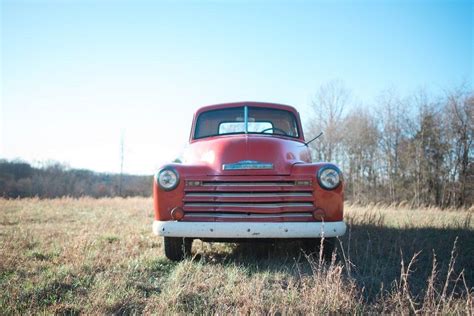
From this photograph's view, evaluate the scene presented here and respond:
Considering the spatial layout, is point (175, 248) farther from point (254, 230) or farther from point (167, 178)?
point (254, 230)

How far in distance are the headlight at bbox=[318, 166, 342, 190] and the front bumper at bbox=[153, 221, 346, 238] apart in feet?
1.41

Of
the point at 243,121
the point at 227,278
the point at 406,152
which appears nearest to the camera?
the point at 227,278

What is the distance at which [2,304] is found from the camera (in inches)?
96.0

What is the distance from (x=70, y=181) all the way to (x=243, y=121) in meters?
33.1

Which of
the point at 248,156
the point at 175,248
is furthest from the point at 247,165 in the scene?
the point at 175,248

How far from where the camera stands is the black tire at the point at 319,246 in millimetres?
3619

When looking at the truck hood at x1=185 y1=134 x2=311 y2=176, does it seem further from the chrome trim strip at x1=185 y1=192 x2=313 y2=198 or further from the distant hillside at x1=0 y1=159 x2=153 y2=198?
the distant hillside at x1=0 y1=159 x2=153 y2=198

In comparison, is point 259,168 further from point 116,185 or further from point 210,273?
point 116,185

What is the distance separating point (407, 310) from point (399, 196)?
→ 25.4 metres

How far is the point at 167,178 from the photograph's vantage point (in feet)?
11.7

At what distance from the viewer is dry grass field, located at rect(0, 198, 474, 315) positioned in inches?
96.7

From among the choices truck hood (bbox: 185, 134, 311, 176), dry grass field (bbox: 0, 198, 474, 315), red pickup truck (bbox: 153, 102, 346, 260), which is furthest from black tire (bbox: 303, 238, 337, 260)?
truck hood (bbox: 185, 134, 311, 176)

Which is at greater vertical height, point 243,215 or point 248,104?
point 248,104

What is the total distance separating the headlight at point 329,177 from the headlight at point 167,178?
165 cm
